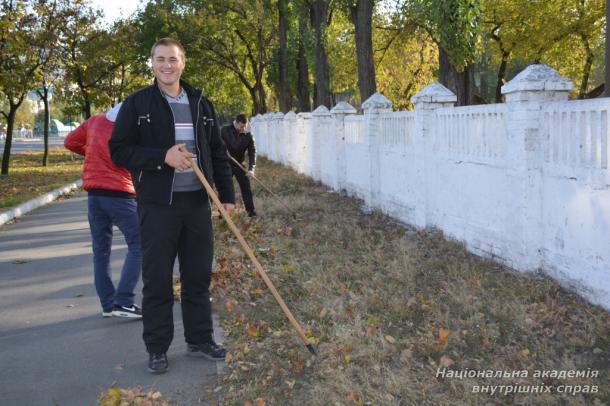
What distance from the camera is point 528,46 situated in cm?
2705

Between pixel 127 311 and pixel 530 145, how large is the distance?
4060mm

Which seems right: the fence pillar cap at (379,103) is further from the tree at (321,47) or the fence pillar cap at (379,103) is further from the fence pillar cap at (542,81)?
the tree at (321,47)

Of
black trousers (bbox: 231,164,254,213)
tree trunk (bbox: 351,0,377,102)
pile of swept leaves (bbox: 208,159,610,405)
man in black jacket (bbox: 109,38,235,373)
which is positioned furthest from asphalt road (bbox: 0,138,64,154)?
man in black jacket (bbox: 109,38,235,373)

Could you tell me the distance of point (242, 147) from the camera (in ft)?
38.8

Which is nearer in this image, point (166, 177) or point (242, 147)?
point (166, 177)

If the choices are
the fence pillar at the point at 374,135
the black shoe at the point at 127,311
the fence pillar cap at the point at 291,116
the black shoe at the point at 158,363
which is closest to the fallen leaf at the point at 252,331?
the black shoe at the point at 158,363

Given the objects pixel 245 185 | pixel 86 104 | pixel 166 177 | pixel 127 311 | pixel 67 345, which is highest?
pixel 86 104

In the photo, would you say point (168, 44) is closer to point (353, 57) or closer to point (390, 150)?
point (390, 150)

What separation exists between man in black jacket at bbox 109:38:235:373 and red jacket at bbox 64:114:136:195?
1.14 metres

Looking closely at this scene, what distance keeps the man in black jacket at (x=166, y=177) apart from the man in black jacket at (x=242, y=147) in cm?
659

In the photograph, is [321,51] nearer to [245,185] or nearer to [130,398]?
[245,185]

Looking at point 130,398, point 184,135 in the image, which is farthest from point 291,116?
A: point 130,398

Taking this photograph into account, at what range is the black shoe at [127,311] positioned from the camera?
586cm

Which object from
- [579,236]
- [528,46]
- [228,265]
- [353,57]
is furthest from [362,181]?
[353,57]
